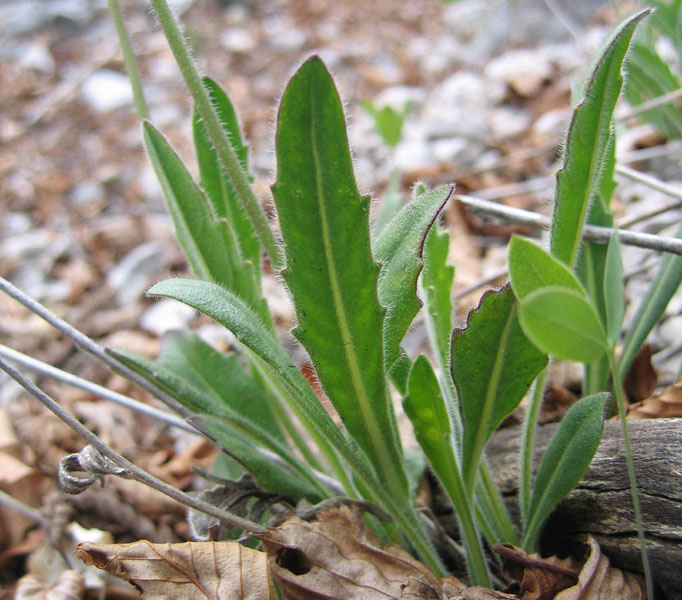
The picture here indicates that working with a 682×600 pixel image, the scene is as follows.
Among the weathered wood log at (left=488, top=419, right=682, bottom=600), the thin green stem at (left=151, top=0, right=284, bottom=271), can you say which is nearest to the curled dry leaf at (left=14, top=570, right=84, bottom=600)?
the thin green stem at (left=151, top=0, right=284, bottom=271)

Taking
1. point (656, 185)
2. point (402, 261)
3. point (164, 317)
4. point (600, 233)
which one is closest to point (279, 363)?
point (402, 261)

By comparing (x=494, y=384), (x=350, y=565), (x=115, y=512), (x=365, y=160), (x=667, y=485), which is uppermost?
(x=365, y=160)

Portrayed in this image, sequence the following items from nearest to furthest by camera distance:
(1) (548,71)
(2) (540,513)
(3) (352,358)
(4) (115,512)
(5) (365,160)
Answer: (3) (352,358)
(2) (540,513)
(4) (115,512)
(5) (365,160)
(1) (548,71)

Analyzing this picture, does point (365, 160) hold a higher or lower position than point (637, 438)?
higher

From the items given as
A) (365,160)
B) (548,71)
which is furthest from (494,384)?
(548,71)

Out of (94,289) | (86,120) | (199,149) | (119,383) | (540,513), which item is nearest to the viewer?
(540,513)

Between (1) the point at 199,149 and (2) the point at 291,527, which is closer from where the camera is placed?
(2) the point at 291,527

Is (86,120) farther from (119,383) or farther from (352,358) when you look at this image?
(352,358)
